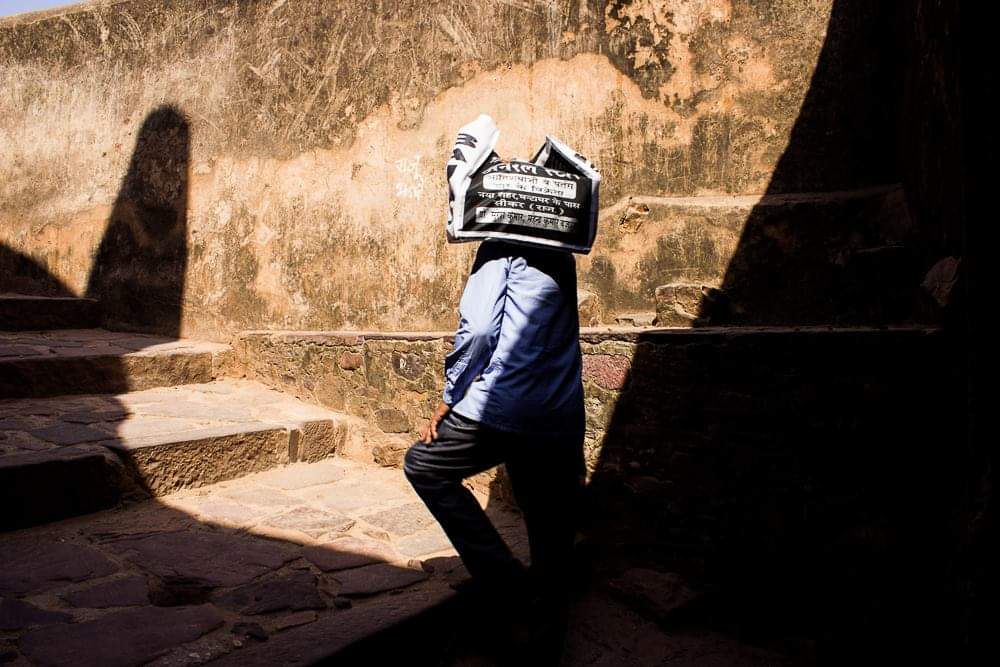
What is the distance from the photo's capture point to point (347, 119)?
5.60m

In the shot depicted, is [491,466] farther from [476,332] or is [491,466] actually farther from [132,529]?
[132,529]

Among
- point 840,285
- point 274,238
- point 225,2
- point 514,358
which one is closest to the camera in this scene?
point 514,358

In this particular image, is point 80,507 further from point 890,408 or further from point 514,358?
point 890,408

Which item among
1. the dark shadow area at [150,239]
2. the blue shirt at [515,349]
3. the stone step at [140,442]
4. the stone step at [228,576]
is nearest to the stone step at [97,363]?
the stone step at [140,442]

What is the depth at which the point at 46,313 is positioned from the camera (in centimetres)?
635

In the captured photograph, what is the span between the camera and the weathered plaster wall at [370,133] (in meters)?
4.27

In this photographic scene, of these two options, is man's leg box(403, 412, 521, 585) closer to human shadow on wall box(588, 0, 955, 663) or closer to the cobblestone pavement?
human shadow on wall box(588, 0, 955, 663)

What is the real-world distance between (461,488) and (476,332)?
0.49 m

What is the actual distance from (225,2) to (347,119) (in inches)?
77.3

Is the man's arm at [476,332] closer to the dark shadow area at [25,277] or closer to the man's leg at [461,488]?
the man's leg at [461,488]

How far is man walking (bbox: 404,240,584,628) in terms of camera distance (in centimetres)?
209

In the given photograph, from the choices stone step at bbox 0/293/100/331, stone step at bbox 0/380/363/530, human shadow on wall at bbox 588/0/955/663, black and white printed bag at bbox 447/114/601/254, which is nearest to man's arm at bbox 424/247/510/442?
black and white printed bag at bbox 447/114/601/254

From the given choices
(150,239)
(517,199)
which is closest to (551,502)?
(517,199)

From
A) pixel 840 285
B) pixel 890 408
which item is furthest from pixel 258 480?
pixel 840 285
